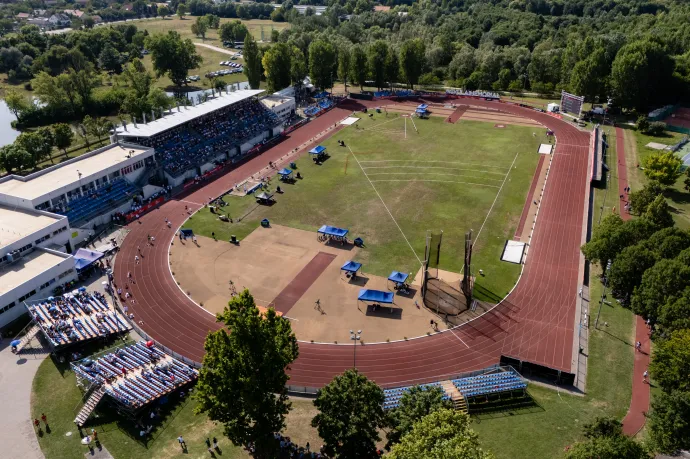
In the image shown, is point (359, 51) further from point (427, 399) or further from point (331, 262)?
point (427, 399)

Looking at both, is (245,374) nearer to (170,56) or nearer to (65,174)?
(65,174)

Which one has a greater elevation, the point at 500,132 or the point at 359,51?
the point at 359,51

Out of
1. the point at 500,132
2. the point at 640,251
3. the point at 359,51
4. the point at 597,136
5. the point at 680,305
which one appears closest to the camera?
the point at 680,305

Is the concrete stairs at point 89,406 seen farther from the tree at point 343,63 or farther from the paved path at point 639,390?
the tree at point 343,63

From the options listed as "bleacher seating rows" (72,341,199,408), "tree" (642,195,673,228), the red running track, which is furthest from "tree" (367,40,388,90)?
"bleacher seating rows" (72,341,199,408)

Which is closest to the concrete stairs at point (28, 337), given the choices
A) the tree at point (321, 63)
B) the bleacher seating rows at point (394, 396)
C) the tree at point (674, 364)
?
the bleacher seating rows at point (394, 396)

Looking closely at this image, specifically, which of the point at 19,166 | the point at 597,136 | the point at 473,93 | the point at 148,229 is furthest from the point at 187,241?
the point at 473,93

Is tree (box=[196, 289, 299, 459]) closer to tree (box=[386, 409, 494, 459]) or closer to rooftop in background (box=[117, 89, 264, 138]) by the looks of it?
tree (box=[386, 409, 494, 459])
